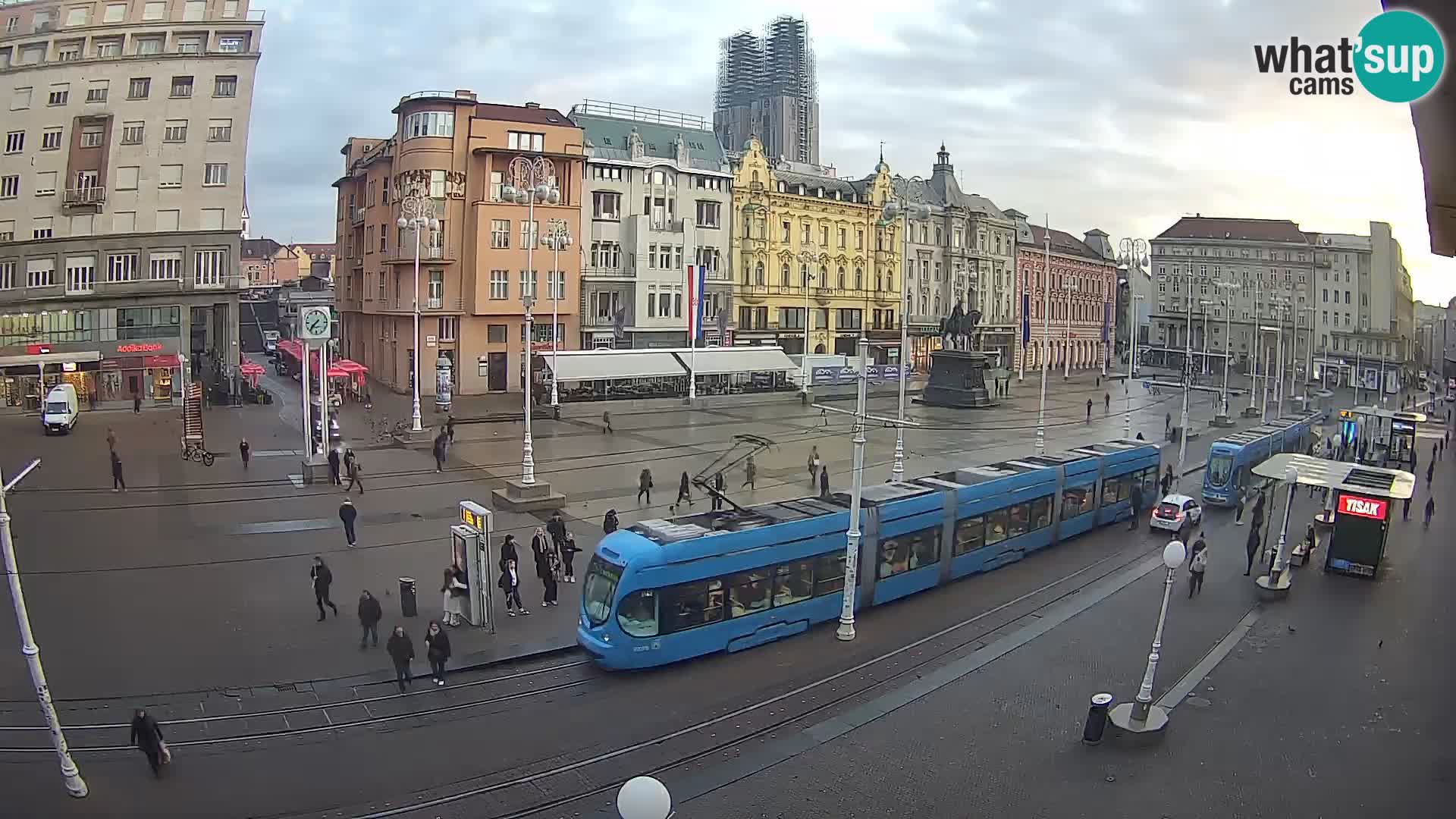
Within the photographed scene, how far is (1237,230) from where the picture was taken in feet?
318

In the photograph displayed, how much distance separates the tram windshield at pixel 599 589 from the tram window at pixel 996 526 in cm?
1069

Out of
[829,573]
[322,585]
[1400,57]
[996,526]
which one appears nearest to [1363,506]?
[996,526]

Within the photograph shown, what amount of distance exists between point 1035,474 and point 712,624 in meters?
11.7

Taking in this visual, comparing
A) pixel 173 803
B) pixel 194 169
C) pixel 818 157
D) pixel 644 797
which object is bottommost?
pixel 173 803

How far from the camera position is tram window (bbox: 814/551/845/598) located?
60.8 feet

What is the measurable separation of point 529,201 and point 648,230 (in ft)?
44.4

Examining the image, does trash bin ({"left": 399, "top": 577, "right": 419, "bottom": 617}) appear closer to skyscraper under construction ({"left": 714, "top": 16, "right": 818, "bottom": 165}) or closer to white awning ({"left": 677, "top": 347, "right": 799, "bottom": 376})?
white awning ({"left": 677, "top": 347, "right": 799, "bottom": 376})

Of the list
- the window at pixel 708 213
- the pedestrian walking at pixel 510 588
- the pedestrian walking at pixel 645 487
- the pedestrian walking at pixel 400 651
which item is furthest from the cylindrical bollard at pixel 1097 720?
the window at pixel 708 213

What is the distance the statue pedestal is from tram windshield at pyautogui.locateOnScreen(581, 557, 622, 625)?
47.4 m

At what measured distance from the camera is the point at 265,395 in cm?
4969

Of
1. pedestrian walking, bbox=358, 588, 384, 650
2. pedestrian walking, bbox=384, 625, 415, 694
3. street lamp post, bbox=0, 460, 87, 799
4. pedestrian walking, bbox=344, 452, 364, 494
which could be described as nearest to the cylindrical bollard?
pedestrian walking, bbox=384, 625, 415, 694

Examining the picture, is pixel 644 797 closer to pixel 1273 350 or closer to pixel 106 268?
pixel 106 268

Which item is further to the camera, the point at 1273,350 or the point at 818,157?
the point at 818,157

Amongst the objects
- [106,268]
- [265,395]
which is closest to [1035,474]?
[106,268]
